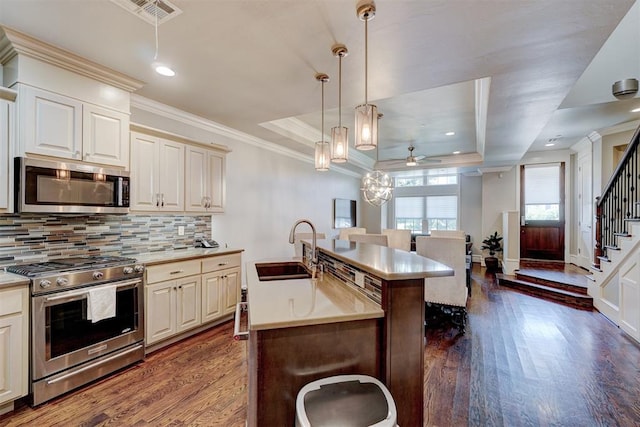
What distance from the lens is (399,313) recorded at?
1.31 metres

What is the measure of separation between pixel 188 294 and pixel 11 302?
1.32m

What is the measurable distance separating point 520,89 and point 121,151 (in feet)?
12.7

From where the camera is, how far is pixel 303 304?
1399mm

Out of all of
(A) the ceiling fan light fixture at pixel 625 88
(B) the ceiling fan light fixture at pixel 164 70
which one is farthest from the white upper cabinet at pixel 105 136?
(A) the ceiling fan light fixture at pixel 625 88

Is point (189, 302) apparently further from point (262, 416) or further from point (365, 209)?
point (365, 209)

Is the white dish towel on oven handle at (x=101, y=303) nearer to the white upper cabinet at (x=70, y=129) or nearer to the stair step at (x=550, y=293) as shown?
the white upper cabinet at (x=70, y=129)

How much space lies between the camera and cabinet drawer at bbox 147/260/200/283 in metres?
2.65

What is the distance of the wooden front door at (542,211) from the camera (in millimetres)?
6848

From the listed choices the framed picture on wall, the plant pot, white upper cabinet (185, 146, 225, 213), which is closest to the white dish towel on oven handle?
white upper cabinet (185, 146, 225, 213)

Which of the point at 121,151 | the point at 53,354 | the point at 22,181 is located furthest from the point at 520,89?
the point at 53,354

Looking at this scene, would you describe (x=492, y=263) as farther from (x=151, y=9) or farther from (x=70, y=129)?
(x=70, y=129)

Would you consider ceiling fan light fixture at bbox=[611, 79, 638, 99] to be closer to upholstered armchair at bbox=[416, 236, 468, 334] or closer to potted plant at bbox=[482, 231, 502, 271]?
upholstered armchair at bbox=[416, 236, 468, 334]

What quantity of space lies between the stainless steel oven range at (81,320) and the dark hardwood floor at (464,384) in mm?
154

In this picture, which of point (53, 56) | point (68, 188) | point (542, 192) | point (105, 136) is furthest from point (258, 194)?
point (542, 192)
